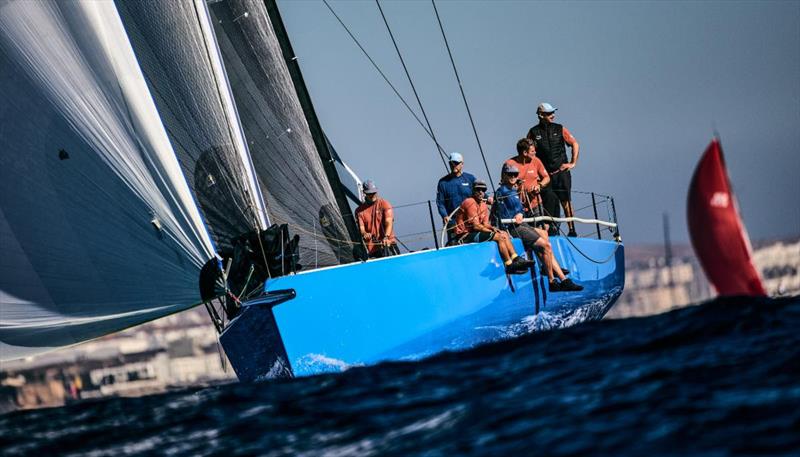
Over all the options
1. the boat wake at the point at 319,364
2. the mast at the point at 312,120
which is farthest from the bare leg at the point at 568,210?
the boat wake at the point at 319,364

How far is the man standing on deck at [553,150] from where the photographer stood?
474 inches

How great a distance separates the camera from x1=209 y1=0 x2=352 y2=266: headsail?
973cm

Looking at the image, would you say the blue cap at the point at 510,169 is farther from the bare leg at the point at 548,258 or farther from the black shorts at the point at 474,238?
the black shorts at the point at 474,238

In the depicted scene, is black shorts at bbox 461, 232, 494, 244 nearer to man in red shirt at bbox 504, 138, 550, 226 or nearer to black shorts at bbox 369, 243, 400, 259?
black shorts at bbox 369, 243, 400, 259

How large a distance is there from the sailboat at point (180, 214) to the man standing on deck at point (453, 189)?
2.89ft

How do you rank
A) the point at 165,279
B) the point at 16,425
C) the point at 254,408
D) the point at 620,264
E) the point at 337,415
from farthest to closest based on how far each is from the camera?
1. the point at 620,264
2. the point at 165,279
3. the point at 16,425
4. the point at 254,408
5. the point at 337,415

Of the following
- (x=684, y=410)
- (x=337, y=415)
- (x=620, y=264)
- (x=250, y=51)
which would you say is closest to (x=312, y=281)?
(x=337, y=415)

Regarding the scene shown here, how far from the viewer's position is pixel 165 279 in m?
8.90

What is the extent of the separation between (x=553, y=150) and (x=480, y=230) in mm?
2311

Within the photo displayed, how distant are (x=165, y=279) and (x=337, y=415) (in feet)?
9.65

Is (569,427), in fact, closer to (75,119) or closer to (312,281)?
(312,281)

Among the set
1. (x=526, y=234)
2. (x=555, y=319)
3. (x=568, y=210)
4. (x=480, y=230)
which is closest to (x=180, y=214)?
(x=480, y=230)

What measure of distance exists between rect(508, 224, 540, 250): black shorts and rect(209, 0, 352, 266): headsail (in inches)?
64.7

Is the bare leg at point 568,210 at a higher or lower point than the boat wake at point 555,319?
higher
